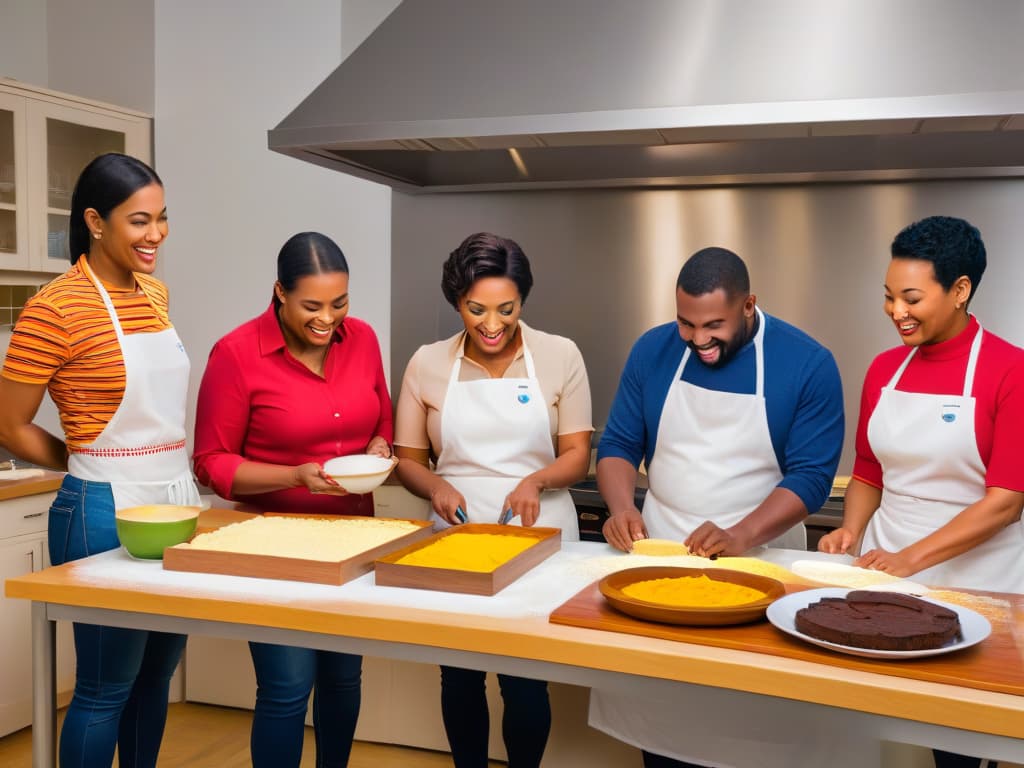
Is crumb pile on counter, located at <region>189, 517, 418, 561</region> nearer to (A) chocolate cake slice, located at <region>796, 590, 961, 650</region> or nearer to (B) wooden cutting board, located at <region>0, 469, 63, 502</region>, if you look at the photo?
(A) chocolate cake slice, located at <region>796, 590, 961, 650</region>

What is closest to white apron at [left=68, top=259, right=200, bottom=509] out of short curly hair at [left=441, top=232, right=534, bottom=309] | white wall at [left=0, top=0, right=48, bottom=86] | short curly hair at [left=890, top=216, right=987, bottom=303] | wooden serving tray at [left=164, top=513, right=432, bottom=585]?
wooden serving tray at [left=164, top=513, right=432, bottom=585]

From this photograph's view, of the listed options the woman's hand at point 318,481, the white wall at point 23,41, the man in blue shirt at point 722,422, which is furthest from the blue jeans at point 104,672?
the white wall at point 23,41

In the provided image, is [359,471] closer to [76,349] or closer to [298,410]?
[298,410]

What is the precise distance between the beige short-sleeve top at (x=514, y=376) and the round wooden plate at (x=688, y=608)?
0.69m

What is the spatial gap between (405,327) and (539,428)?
141cm

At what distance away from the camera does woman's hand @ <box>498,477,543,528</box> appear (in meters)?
2.07

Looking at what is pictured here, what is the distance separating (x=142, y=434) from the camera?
1.98 meters

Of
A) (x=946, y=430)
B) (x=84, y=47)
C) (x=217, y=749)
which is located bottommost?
(x=217, y=749)

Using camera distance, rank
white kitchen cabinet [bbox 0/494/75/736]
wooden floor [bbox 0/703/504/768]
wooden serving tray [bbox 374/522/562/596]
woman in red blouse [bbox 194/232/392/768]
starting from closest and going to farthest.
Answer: wooden serving tray [bbox 374/522/562/596] < woman in red blouse [bbox 194/232/392/768] < wooden floor [bbox 0/703/504/768] < white kitchen cabinet [bbox 0/494/75/736]

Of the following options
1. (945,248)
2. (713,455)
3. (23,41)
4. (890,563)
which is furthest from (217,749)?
(23,41)

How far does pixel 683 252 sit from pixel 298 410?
1.59 m

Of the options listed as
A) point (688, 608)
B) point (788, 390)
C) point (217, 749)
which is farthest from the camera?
point (217, 749)

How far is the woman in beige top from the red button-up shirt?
159mm

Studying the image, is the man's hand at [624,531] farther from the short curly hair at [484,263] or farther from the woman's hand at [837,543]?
the short curly hair at [484,263]
